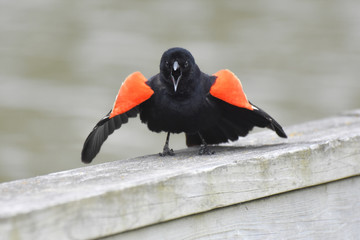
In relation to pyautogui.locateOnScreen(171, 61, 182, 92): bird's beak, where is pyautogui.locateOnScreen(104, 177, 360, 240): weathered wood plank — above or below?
below

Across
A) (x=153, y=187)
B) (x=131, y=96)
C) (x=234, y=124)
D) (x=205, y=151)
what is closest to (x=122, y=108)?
(x=131, y=96)

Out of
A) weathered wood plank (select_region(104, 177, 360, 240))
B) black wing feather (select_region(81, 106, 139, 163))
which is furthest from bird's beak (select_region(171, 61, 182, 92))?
weathered wood plank (select_region(104, 177, 360, 240))

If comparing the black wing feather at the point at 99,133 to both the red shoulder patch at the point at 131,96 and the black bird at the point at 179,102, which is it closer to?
the black bird at the point at 179,102

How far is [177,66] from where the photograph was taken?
312 centimetres

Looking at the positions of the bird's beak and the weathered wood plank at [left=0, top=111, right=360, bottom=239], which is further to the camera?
the bird's beak

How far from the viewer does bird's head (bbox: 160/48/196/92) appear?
315cm

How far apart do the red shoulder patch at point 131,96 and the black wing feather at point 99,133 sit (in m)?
0.12

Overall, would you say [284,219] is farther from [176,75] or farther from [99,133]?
[99,133]

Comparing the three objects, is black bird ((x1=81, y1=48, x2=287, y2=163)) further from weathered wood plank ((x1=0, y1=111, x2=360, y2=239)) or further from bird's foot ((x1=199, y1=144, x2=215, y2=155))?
weathered wood plank ((x1=0, y1=111, x2=360, y2=239))

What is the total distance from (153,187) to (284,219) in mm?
661

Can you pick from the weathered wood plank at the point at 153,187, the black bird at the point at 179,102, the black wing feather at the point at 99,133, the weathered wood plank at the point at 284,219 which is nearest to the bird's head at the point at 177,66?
the black bird at the point at 179,102

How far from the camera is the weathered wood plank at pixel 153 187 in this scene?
1945 millimetres

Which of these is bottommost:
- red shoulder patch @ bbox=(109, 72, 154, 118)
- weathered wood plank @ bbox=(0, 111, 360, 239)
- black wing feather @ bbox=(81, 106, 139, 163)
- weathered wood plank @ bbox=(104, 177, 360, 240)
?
weathered wood plank @ bbox=(104, 177, 360, 240)

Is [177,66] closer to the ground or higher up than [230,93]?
higher up
